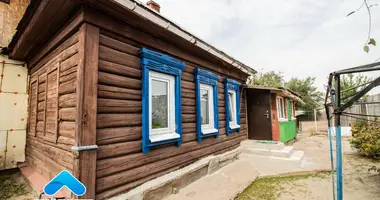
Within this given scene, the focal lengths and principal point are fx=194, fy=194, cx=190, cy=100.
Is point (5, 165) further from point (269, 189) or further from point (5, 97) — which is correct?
point (269, 189)

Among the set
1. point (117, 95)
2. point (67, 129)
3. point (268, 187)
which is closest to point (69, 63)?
point (117, 95)

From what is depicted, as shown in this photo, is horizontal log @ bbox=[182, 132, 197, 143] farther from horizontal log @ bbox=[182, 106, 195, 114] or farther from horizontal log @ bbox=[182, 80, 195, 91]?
horizontal log @ bbox=[182, 80, 195, 91]

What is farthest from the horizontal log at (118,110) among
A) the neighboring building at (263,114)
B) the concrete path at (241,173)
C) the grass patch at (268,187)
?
the neighboring building at (263,114)

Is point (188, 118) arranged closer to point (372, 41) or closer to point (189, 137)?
point (189, 137)

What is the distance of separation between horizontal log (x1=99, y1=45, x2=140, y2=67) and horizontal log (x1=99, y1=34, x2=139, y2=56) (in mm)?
56

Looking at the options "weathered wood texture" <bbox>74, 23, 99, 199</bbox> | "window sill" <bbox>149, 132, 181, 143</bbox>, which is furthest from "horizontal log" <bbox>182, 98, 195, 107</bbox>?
"weathered wood texture" <bbox>74, 23, 99, 199</bbox>

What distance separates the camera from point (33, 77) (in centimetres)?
503

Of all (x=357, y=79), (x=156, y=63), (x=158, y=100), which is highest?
(x=357, y=79)

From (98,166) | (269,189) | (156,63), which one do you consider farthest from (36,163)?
(269,189)

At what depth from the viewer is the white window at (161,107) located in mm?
3609

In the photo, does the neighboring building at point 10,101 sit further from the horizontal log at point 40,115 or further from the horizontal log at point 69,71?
the horizontal log at point 69,71

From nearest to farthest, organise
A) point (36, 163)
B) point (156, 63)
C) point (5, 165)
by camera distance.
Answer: point (156, 63)
point (36, 163)
point (5, 165)

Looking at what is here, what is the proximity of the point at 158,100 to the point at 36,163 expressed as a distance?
319 centimetres

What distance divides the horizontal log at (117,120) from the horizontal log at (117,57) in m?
0.84
